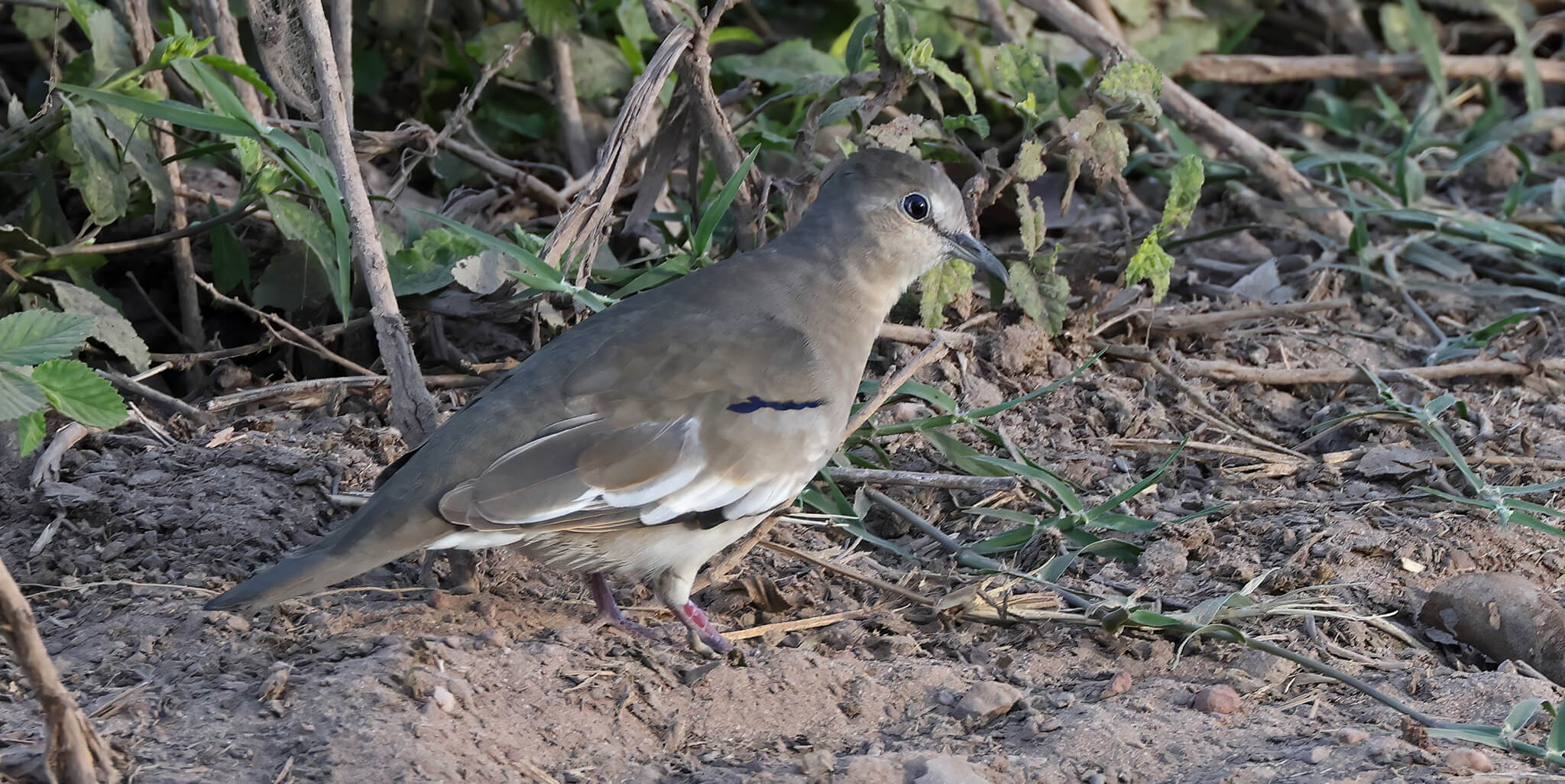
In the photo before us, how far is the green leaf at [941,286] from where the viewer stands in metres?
4.43

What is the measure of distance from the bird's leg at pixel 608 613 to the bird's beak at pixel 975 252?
1369 mm

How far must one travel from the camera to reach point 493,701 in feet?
9.89

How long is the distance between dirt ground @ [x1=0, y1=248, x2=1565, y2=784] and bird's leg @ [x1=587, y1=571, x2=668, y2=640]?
0.06 m

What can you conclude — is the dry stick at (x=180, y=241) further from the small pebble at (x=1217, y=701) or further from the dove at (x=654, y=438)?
the small pebble at (x=1217, y=701)

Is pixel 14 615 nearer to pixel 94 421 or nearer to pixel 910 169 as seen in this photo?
pixel 94 421

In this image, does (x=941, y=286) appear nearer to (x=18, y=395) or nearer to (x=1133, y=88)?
(x=1133, y=88)

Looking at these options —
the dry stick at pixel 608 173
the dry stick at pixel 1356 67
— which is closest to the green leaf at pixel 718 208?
the dry stick at pixel 608 173

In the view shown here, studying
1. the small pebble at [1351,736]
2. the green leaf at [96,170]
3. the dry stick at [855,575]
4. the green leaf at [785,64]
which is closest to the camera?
the small pebble at [1351,736]

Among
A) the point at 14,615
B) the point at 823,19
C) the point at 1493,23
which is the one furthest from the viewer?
the point at 1493,23

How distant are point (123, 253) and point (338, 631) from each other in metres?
2.13

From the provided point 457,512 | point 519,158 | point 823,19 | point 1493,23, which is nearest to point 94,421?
point 457,512

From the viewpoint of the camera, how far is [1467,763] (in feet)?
9.48

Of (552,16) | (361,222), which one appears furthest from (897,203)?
(552,16)

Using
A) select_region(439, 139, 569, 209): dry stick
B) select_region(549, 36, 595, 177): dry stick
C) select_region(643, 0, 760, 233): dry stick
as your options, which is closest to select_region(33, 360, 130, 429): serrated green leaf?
select_region(643, 0, 760, 233): dry stick
